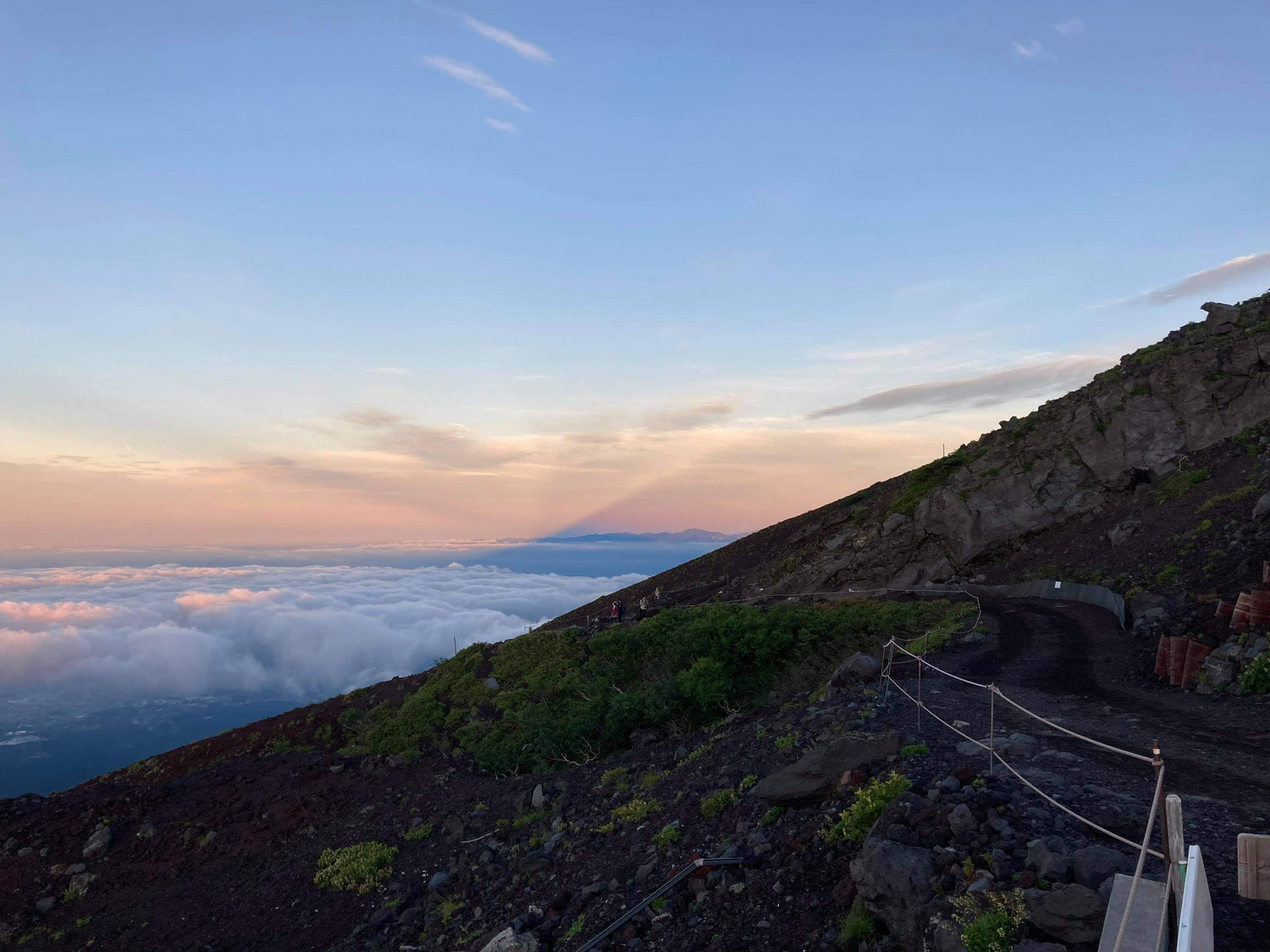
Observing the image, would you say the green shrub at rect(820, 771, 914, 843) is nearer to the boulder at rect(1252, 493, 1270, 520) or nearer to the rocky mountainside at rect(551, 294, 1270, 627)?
the boulder at rect(1252, 493, 1270, 520)

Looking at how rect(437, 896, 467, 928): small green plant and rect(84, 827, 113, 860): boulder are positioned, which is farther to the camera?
rect(84, 827, 113, 860): boulder

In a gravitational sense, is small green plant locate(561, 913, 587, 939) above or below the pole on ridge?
below

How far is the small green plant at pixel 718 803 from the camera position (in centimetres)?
990

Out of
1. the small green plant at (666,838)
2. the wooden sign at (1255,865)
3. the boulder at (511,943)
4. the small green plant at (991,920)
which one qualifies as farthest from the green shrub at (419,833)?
the wooden sign at (1255,865)

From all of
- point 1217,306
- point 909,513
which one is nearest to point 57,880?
point 909,513

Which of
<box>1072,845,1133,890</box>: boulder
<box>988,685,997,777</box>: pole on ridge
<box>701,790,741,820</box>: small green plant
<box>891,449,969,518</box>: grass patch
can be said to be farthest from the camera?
<box>891,449,969,518</box>: grass patch

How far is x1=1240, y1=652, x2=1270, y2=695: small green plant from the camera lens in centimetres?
1225

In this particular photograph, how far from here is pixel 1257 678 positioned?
40.4 ft

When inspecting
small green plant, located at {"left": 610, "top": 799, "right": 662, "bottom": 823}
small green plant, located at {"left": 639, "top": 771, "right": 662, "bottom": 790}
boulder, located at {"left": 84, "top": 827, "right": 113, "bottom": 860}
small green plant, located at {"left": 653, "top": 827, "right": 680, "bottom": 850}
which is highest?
small green plant, located at {"left": 653, "top": 827, "right": 680, "bottom": 850}

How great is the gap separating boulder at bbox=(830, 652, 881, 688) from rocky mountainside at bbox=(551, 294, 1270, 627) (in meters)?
19.8

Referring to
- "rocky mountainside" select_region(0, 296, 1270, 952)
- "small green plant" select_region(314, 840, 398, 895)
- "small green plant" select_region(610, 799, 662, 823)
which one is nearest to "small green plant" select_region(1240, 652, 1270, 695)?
"rocky mountainside" select_region(0, 296, 1270, 952)

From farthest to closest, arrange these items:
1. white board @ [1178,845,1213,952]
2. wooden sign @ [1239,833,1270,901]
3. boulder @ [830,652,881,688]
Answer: boulder @ [830,652,881,688] < wooden sign @ [1239,833,1270,901] < white board @ [1178,845,1213,952]

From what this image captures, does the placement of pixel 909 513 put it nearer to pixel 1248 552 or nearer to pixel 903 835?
pixel 1248 552

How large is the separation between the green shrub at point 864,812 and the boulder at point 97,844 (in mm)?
18729
